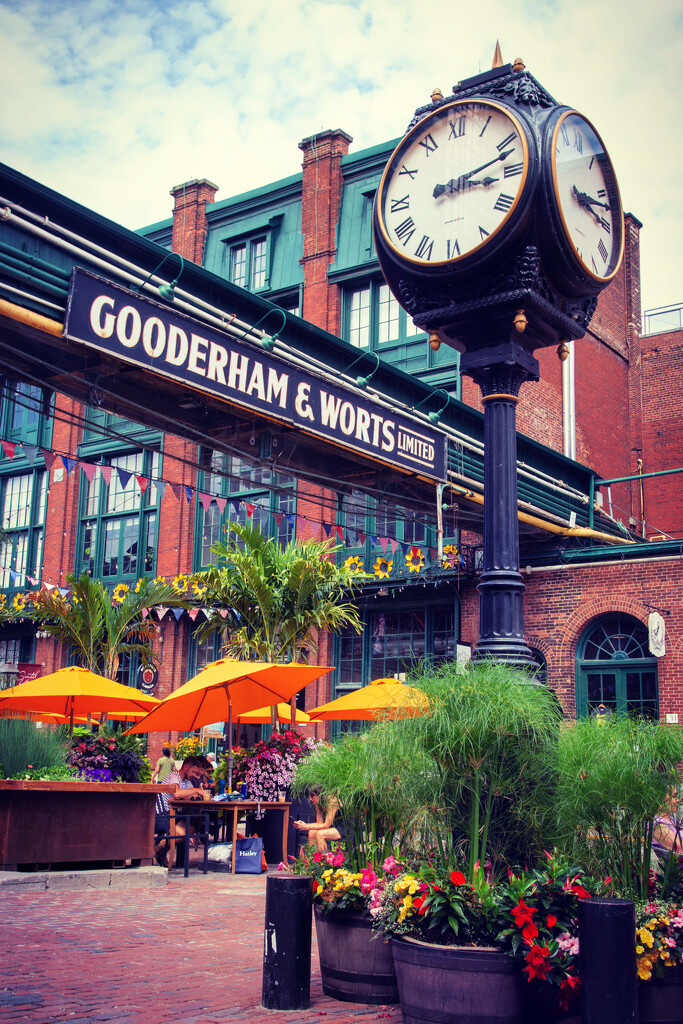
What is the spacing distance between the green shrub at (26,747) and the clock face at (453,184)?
7.19m

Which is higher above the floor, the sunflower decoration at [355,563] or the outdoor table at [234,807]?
the sunflower decoration at [355,563]

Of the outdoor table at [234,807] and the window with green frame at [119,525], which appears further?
the window with green frame at [119,525]

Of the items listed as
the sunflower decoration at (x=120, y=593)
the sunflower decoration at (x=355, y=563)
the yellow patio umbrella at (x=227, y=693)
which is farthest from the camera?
the sunflower decoration at (x=120, y=593)

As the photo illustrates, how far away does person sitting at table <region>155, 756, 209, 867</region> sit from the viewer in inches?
515

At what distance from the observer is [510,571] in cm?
634

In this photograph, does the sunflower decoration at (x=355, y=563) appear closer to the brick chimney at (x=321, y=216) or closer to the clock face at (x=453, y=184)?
the brick chimney at (x=321, y=216)

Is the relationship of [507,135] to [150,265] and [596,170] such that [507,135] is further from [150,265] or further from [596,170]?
[150,265]

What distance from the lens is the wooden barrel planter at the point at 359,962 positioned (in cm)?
570

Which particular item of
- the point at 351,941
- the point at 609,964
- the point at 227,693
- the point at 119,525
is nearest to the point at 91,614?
the point at 119,525

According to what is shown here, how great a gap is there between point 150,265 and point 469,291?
16.3ft

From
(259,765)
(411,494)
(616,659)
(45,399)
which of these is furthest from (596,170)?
(616,659)

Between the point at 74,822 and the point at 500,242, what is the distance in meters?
8.06

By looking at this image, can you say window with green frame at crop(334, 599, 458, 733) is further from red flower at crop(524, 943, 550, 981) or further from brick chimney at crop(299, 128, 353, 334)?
red flower at crop(524, 943, 550, 981)

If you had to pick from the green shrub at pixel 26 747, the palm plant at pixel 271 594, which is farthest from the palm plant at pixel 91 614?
the green shrub at pixel 26 747
